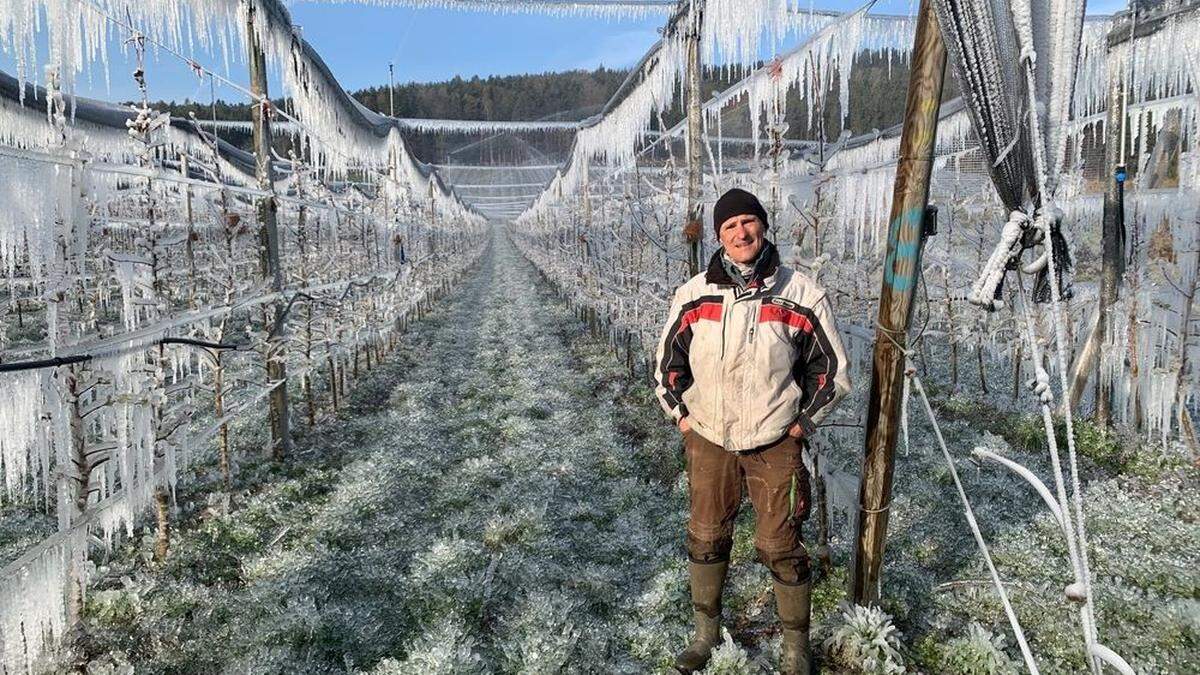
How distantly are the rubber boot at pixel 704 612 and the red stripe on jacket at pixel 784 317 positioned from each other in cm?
134

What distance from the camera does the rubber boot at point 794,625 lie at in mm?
3068

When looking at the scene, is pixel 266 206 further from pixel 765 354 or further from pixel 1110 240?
pixel 1110 240

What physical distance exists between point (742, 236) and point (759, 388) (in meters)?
0.74

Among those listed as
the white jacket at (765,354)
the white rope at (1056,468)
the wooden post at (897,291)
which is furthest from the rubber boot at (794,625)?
the white rope at (1056,468)

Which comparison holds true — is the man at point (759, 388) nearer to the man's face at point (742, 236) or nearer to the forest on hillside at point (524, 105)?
the man's face at point (742, 236)

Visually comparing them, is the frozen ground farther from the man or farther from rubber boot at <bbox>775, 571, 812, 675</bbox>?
the man

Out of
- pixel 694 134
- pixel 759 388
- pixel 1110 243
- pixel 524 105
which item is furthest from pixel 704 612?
pixel 524 105

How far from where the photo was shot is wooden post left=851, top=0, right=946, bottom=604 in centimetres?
278

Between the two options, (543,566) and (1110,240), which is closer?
(543,566)

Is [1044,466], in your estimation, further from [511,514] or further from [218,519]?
[218,519]

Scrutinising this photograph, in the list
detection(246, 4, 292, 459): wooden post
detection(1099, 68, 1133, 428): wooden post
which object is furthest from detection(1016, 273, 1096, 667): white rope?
detection(246, 4, 292, 459): wooden post

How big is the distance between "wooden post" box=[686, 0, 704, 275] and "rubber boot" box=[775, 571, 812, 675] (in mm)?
4741

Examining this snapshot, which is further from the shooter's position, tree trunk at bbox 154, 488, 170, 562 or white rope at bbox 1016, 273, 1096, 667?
tree trunk at bbox 154, 488, 170, 562

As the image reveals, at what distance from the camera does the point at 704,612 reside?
3352 mm
